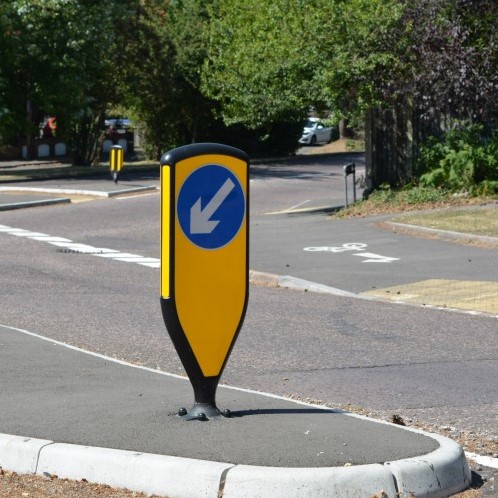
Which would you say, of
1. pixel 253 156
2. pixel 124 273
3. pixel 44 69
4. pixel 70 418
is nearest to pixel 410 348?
pixel 70 418

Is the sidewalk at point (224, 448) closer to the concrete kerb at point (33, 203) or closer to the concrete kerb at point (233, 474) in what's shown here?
the concrete kerb at point (233, 474)

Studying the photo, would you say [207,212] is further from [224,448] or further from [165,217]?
[224,448]

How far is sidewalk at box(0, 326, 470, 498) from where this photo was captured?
17.9 feet

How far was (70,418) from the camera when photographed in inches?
265

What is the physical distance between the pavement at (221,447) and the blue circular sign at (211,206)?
1.06 meters

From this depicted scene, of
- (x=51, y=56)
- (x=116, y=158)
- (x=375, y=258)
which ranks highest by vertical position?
(x=51, y=56)

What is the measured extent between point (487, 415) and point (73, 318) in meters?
6.02

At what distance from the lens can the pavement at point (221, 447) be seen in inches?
215

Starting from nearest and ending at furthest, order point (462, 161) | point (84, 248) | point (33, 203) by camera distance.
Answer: point (84, 248) → point (462, 161) → point (33, 203)

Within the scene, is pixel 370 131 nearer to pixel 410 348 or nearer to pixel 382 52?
pixel 382 52

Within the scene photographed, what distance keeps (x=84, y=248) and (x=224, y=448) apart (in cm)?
1518

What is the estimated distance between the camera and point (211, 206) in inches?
256

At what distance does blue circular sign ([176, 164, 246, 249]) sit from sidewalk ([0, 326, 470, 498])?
1058 millimetres

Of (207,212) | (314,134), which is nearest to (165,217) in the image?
(207,212)
